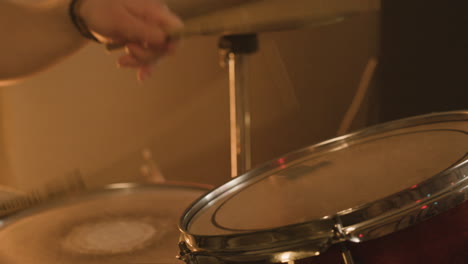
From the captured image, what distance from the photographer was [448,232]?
0.48 m

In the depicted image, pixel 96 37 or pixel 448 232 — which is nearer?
pixel 448 232

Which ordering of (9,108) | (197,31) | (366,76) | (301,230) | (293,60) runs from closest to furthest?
(301,230)
(197,31)
(366,76)
(293,60)
(9,108)

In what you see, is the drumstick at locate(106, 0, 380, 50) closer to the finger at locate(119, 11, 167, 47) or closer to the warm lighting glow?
the finger at locate(119, 11, 167, 47)

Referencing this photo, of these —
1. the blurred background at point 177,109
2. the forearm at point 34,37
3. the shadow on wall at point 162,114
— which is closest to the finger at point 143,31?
the forearm at point 34,37

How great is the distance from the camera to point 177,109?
178 cm

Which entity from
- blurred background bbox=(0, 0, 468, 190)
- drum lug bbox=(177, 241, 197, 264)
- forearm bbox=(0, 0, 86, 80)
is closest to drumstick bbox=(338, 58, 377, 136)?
blurred background bbox=(0, 0, 468, 190)

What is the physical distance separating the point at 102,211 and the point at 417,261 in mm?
499

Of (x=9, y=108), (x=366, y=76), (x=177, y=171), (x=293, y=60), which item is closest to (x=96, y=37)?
(x=366, y=76)

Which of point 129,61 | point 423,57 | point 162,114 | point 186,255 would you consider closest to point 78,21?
point 129,61

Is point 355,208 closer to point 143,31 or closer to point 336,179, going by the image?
point 336,179

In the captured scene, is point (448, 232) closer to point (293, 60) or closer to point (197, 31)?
point (197, 31)

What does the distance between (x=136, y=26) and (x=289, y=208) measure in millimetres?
298

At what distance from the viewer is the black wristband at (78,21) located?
2.49 ft

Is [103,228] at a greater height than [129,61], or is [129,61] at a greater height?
[129,61]
